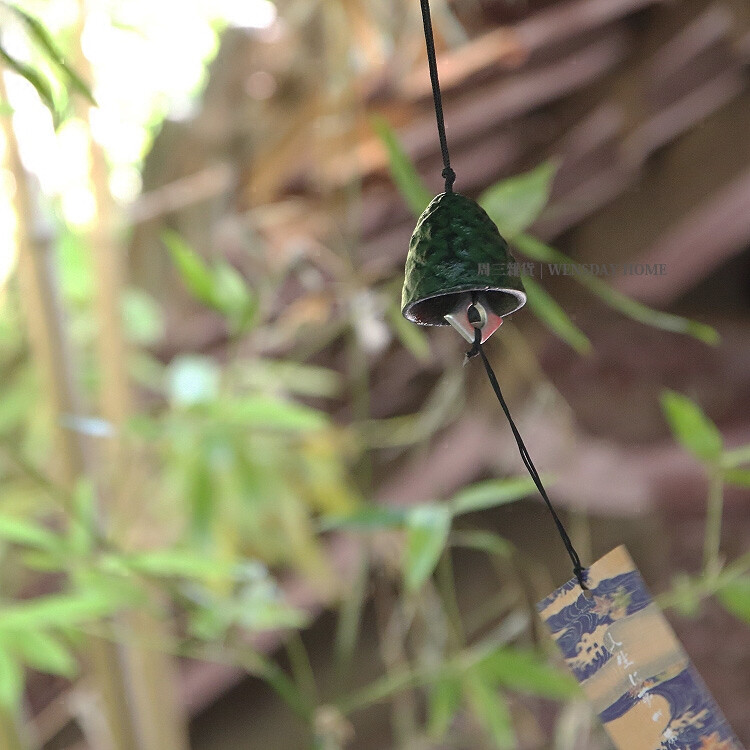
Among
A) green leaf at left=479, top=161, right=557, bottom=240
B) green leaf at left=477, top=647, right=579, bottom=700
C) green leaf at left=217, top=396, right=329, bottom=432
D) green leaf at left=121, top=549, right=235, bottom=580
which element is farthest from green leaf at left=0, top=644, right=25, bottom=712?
green leaf at left=479, top=161, right=557, bottom=240

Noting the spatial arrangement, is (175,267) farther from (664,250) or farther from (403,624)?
(664,250)

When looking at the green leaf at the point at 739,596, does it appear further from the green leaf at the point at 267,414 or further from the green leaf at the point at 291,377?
the green leaf at the point at 291,377

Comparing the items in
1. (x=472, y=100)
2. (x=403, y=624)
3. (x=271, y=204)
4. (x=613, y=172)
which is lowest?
(x=403, y=624)

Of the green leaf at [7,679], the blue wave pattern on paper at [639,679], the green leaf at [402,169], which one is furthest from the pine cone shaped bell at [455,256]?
the green leaf at [7,679]

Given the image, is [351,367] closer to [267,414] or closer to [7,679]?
[267,414]

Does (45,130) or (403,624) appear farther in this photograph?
(403,624)

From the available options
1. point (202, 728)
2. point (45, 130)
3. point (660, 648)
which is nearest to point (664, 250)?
point (660, 648)

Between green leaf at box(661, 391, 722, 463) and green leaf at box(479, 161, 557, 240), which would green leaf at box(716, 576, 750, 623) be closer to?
green leaf at box(661, 391, 722, 463)
